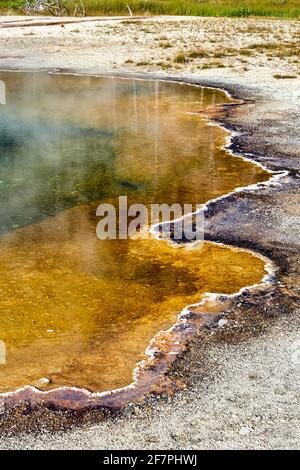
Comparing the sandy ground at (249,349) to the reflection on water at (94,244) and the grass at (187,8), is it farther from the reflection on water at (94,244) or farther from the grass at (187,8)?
the grass at (187,8)

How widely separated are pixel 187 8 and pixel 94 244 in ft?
113

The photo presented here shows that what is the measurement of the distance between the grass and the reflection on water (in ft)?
87.7

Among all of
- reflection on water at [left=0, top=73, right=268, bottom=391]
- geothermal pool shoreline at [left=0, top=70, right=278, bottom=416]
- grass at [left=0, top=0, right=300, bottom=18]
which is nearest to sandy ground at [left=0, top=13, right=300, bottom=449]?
geothermal pool shoreline at [left=0, top=70, right=278, bottom=416]

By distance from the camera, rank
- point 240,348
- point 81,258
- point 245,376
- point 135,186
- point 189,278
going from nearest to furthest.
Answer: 1. point 245,376
2. point 240,348
3. point 189,278
4. point 81,258
5. point 135,186

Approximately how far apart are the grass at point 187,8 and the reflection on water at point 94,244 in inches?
1052

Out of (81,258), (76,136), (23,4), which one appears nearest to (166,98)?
(76,136)

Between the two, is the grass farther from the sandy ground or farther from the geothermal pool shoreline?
the geothermal pool shoreline

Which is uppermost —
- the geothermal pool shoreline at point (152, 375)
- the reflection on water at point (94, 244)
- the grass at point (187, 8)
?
the grass at point (187, 8)

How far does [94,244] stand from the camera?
6.20m

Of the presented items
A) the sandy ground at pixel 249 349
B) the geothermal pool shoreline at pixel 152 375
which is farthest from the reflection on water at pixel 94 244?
the sandy ground at pixel 249 349

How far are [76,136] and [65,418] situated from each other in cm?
692

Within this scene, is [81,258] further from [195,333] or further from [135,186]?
[135,186]

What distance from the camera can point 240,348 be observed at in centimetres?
446

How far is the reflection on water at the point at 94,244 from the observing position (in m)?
4.50
